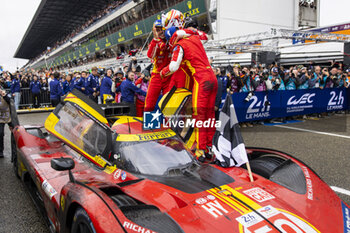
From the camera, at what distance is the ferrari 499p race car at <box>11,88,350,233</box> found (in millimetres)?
1882

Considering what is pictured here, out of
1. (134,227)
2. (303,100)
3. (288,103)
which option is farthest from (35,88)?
(134,227)

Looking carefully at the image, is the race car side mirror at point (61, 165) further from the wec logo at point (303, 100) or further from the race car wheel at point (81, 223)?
the wec logo at point (303, 100)

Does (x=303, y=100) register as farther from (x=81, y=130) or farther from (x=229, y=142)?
(x=81, y=130)

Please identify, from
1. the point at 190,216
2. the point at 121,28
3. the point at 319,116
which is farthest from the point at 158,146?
the point at 121,28

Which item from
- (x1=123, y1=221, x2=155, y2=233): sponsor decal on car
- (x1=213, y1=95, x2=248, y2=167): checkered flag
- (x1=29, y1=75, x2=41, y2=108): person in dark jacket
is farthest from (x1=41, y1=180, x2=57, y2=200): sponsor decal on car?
(x1=29, y1=75, x2=41, y2=108): person in dark jacket

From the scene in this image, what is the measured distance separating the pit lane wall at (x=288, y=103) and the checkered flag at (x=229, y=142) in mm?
4903

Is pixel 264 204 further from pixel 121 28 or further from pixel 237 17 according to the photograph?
pixel 121 28

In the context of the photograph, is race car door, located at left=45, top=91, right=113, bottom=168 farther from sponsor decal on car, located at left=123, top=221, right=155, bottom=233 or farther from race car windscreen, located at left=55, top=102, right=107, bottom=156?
sponsor decal on car, located at left=123, top=221, right=155, bottom=233

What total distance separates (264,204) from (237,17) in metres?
23.5

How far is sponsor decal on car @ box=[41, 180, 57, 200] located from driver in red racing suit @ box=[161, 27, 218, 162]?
1.96m

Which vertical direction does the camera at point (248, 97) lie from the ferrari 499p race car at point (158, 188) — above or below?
above

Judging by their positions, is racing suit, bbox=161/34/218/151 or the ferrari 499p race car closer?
the ferrari 499p race car

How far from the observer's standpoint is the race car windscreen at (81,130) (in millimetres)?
3047

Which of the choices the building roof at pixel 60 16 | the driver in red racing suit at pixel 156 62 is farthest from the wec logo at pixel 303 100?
the building roof at pixel 60 16
